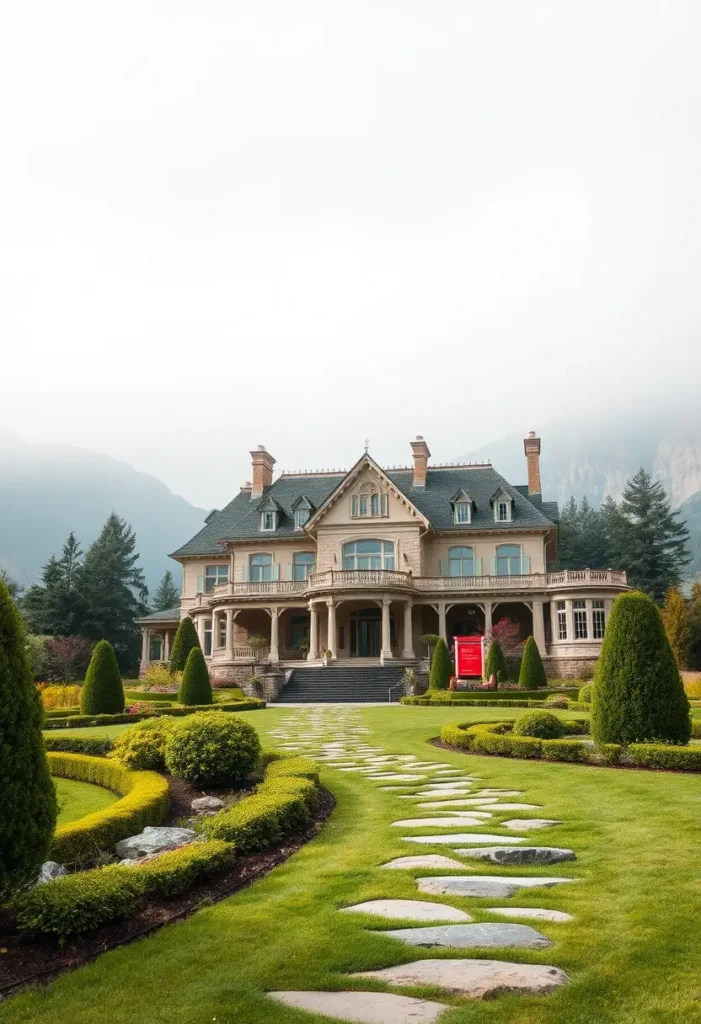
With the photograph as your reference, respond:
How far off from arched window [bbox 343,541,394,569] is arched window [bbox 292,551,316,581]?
2.76 m

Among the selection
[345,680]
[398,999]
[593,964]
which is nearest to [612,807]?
[593,964]

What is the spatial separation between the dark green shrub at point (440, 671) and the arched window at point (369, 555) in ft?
34.2

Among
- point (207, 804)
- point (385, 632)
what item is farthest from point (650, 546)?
point (207, 804)

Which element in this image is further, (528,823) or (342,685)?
(342,685)

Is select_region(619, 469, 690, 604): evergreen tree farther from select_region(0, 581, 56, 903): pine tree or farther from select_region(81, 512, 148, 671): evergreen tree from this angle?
select_region(0, 581, 56, 903): pine tree

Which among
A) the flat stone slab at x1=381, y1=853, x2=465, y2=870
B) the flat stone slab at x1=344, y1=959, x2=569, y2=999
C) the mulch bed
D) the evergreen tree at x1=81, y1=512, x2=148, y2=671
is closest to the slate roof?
the evergreen tree at x1=81, y1=512, x2=148, y2=671

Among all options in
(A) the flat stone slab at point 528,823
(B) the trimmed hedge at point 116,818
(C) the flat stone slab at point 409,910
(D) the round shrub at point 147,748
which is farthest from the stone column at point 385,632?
(C) the flat stone slab at point 409,910

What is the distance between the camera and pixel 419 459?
4628cm

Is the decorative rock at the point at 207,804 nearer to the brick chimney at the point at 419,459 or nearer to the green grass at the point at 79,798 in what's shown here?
the green grass at the point at 79,798

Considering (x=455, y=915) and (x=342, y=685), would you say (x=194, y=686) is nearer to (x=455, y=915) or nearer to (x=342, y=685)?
(x=342, y=685)

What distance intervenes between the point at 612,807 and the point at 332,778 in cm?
403

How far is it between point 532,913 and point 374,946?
3.58 ft

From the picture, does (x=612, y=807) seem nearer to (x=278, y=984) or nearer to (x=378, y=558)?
(x=278, y=984)

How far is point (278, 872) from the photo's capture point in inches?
249
